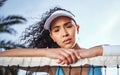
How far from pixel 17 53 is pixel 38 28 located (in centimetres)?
152

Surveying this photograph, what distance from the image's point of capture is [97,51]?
512cm

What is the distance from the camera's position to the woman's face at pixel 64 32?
221 inches

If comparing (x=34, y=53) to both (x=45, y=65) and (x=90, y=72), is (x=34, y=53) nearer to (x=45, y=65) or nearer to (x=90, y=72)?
(x=45, y=65)

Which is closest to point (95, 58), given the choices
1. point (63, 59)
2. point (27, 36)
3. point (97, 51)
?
point (97, 51)

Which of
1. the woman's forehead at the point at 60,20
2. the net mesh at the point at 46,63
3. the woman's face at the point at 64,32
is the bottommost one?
the net mesh at the point at 46,63

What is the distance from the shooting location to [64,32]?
5.62 m

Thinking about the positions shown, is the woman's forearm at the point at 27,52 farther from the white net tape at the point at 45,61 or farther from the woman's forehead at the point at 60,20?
the woman's forehead at the point at 60,20

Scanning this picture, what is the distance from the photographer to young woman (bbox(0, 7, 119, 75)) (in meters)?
5.02

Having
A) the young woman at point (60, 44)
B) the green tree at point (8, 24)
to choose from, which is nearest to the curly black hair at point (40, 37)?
the young woman at point (60, 44)

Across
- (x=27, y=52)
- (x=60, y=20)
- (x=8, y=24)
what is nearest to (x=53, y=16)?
(x=60, y=20)

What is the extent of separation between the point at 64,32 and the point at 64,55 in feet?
2.64

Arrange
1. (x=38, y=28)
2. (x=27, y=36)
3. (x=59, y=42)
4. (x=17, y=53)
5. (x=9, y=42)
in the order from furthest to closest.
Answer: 1. (x=9, y=42)
2. (x=27, y=36)
3. (x=38, y=28)
4. (x=59, y=42)
5. (x=17, y=53)

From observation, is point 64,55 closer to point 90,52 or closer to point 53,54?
point 53,54

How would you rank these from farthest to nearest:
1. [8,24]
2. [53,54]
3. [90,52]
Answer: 1. [8,24]
2. [53,54]
3. [90,52]
